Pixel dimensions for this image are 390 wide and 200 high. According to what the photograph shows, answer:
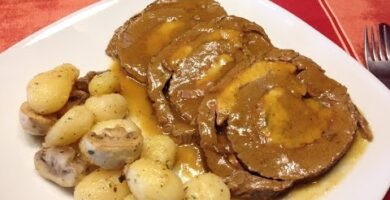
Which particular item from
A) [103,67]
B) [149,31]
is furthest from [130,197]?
[149,31]

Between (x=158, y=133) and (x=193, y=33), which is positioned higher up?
(x=193, y=33)

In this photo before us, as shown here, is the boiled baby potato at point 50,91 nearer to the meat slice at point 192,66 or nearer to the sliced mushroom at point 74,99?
the sliced mushroom at point 74,99

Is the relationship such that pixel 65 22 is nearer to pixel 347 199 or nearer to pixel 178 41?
pixel 178 41

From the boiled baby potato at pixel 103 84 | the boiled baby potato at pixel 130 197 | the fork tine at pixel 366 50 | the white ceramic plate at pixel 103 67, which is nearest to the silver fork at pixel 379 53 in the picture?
the fork tine at pixel 366 50

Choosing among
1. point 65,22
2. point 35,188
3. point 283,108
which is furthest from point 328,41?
point 35,188

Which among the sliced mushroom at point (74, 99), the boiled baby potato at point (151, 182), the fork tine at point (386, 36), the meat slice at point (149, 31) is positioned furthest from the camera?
the fork tine at point (386, 36)

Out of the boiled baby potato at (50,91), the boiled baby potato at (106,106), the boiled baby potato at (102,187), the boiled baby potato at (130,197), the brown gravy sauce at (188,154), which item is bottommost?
the brown gravy sauce at (188,154)

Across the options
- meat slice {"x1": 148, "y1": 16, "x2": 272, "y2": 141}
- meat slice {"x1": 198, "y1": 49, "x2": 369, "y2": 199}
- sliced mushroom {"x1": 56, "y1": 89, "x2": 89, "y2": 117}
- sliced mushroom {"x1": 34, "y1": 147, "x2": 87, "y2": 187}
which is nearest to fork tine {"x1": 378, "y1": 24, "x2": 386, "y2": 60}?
meat slice {"x1": 198, "y1": 49, "x2": 369, "y2": 199}
